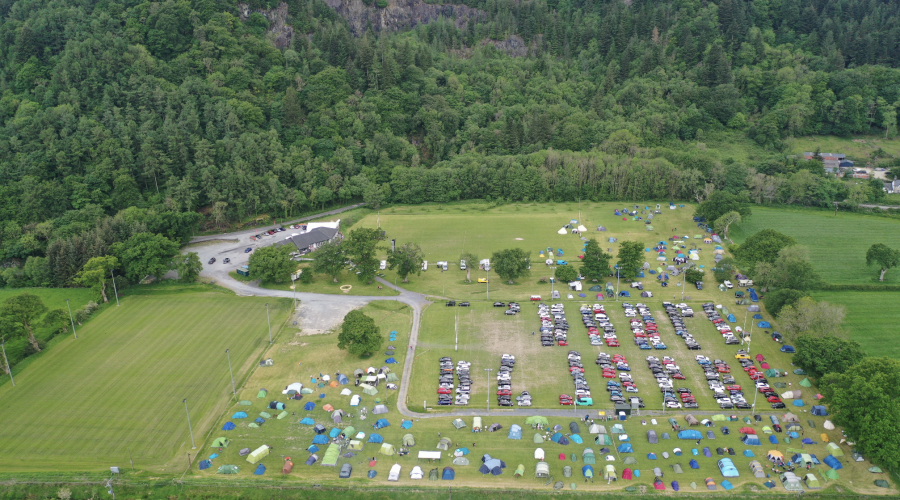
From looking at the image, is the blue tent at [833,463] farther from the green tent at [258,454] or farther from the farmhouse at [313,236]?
the farmhouse at [313,236]

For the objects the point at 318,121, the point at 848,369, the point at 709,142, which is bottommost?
the point at 848,369

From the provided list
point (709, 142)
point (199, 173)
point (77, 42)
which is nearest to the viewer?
point (199, 173)

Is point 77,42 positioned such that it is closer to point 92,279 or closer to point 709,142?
point 92,279

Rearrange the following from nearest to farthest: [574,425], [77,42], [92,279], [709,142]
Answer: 1. [574,425]
2. [92,279]
3. [77,42]
4. [709,142]

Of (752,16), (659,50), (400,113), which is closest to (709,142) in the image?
(659,50)

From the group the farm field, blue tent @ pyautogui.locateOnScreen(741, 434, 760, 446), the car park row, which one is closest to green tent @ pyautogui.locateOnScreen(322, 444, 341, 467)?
the car park row

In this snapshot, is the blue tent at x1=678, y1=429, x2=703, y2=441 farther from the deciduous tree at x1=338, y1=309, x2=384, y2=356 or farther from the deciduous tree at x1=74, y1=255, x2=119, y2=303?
the deciduous tree at x1=74, y1=255, x2=119, y2=303

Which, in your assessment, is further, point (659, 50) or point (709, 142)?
point (659, 50)

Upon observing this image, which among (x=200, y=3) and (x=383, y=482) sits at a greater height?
(x=200, y=3)
